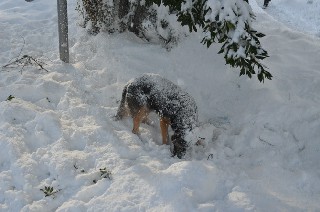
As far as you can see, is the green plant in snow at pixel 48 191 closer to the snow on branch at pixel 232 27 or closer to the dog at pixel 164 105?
the dog at pixel 164 105

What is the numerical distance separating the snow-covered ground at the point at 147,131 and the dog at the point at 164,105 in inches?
9.5

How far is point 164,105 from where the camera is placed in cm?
505

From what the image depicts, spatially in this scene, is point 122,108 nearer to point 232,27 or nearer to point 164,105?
point 164,105

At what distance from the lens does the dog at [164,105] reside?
4977 millimetres

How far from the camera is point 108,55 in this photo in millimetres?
7203

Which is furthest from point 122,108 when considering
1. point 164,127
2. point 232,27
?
point 232,27

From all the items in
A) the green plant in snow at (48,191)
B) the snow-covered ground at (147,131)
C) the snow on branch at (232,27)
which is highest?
the snow on branch at (232,27)

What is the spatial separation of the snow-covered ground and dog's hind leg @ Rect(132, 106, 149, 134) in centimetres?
11

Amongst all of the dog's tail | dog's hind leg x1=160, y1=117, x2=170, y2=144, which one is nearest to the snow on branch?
dog's hind leg x1=160, y1=117, x2=170, y2=144

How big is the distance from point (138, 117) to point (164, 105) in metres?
0.49

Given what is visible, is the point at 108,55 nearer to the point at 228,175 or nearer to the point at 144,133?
the point at 144,133

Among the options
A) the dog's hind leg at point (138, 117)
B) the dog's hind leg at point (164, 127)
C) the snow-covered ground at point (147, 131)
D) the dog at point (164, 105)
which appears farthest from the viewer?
the dog's hind leg at point (138, 117)

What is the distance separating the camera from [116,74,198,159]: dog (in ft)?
16.3

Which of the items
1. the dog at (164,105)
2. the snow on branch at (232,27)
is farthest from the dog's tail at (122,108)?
the snow on branch at (232,27)
